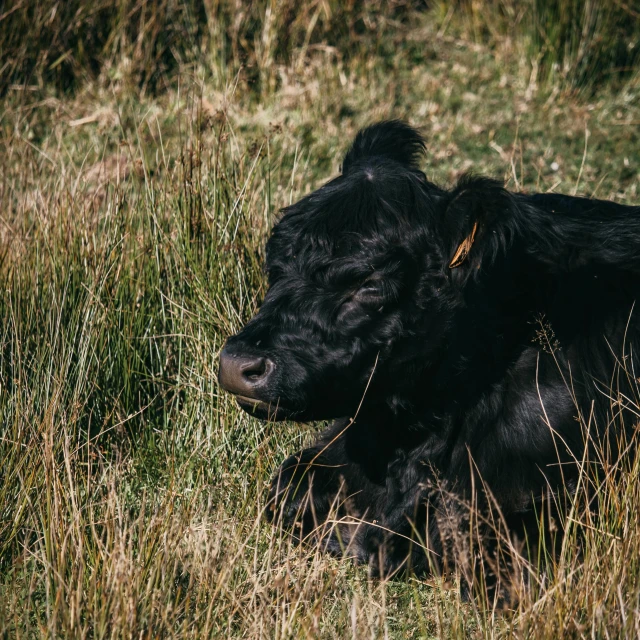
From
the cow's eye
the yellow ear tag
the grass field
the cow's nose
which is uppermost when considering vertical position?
the yellow ear tag

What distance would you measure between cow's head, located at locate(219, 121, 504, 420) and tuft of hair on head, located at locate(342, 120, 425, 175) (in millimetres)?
525

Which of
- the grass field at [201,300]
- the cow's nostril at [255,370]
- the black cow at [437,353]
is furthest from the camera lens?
the black cow at [437,353]

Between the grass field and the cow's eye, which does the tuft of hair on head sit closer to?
the grass field

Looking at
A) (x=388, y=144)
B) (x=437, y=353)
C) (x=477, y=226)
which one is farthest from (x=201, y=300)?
(x=477, y=226)

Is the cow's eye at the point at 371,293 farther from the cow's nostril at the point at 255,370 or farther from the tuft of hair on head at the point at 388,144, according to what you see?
the tuft of hair on head at the point at 388,144

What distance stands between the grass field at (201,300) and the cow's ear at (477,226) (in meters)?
0.91

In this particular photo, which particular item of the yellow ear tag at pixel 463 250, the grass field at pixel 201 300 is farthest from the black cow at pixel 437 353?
the grass field at pixel 201 300

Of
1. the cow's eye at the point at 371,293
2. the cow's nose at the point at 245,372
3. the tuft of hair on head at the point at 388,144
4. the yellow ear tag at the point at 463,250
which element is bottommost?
the cow's nose at the point at 245,372

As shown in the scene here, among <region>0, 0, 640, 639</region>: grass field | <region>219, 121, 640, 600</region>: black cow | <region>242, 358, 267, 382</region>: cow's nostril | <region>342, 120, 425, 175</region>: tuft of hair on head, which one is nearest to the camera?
<region>0, 0, 640, 639</region>: grass field

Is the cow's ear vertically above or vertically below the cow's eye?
above

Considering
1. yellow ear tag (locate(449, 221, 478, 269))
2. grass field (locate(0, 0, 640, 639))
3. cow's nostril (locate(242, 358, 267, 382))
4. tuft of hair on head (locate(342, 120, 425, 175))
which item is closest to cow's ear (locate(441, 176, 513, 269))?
yellow ear tag (locate(449, 221, 478, 269))

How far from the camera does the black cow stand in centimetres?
331

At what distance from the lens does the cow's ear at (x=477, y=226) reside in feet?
11.0

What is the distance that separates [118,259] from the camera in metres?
4.44
